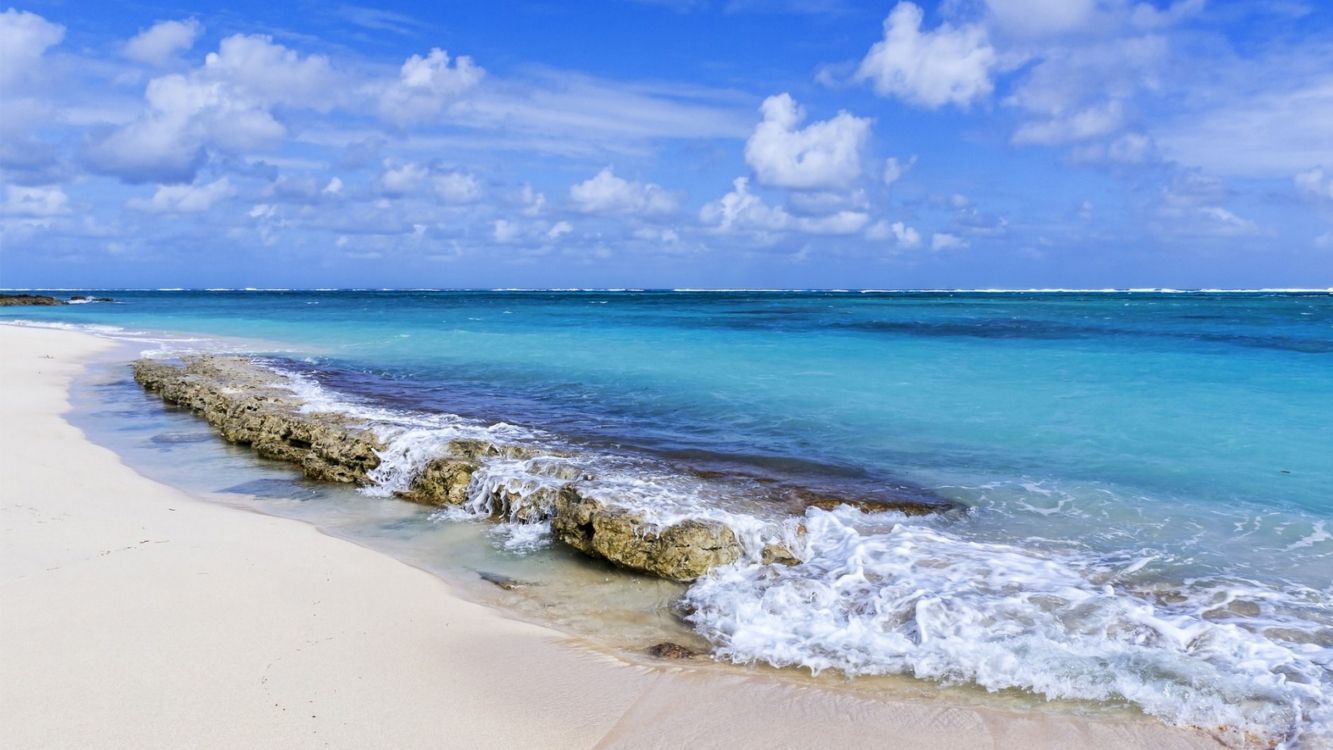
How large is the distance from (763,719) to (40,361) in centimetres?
2164

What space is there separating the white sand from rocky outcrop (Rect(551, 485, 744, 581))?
1.22 metres

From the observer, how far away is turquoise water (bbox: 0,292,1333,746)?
14.7ft

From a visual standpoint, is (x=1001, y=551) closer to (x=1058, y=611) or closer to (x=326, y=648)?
(x=1058, y=611)

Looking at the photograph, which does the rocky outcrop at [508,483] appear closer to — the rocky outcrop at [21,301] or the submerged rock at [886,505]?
the submerged rock at [886,505]

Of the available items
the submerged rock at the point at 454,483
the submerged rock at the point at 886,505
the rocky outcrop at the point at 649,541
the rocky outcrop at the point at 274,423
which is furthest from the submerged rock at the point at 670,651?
the rocky outcrop at the point at 274,423

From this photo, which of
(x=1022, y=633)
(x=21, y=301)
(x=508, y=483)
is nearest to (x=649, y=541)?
(x=508, y=483)

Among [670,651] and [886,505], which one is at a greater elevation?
[886,505]

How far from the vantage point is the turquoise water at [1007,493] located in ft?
14.7

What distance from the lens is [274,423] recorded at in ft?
33.0

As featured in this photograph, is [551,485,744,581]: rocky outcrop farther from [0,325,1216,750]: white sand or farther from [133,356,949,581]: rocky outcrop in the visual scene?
[0,325,1216,750]: white sand

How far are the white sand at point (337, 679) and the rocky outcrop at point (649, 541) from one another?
1219 millimetres

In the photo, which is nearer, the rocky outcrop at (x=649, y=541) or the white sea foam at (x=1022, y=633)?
the white sea foam at (x=1022, y=633)

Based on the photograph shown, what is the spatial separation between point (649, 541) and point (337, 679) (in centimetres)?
256

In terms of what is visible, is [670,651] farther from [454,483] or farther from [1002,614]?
[454,483]
